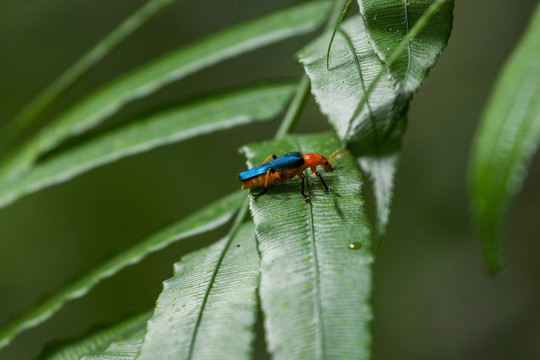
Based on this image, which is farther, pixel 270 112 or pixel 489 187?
pixel 270 112

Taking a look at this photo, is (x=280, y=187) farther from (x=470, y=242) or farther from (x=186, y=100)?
(x=470, y=242)

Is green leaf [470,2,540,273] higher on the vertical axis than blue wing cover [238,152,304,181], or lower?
lower

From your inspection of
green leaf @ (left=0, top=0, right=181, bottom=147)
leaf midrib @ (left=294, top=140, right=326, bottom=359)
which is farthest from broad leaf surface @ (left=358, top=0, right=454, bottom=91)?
green leaf @ (left=0, top=0, right=181, bottom=147)

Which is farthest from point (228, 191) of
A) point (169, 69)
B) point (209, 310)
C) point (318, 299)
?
point (318, 299)

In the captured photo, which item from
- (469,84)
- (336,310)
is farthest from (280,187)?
(469,84)

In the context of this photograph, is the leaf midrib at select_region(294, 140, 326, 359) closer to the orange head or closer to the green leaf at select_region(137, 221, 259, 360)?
the green leaf at select_region(137, 221, 259, 360)

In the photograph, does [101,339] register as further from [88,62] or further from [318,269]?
[88,62]

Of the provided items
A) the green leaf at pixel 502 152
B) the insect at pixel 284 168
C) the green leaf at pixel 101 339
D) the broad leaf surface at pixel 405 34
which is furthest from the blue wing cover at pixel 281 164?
the green leaf at pixel 502 152
